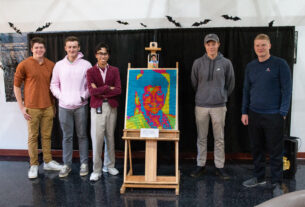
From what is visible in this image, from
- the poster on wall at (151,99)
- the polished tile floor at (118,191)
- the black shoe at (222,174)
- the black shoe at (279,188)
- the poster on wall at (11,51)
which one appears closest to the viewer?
the polished tile floor at (118,191)

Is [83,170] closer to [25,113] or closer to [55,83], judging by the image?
[25,113]

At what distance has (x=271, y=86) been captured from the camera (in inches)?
111

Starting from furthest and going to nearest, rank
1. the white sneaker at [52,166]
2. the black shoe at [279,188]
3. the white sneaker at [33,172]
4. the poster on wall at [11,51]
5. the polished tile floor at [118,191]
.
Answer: the poster on wall at [11,51] < the white sneaker at [52,166] < the white sneaker at [33,172] < the black shoe at [279,188] < the polished tile floor at [118,191]

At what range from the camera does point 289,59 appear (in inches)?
143

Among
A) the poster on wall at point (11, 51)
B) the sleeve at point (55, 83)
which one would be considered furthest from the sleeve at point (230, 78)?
the poster on wall at point (11, 51)

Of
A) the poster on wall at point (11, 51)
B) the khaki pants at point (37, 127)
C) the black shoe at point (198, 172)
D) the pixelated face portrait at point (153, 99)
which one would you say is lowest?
the black shoe at point (198, 172)

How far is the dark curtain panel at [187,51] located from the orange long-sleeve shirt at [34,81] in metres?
0.65

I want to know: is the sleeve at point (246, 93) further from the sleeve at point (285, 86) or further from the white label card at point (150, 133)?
the white label card at point (150, 133)

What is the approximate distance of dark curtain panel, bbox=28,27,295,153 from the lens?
12.0 ft

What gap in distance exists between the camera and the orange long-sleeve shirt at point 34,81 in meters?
3.31

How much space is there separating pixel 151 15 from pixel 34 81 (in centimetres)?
186

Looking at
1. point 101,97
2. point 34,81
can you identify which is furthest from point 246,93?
point 34,81

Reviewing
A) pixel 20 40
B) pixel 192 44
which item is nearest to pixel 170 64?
pixel 192 44

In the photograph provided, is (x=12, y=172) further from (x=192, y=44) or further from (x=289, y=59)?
(x=289, y=59)
